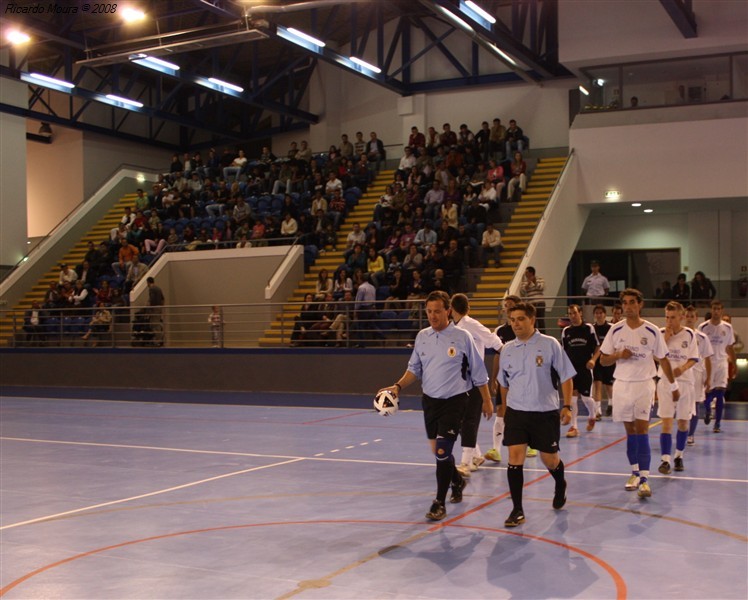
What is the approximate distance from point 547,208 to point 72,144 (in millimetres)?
20325

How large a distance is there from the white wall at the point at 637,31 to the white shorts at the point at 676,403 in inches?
608

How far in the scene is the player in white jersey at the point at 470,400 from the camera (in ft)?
31.2

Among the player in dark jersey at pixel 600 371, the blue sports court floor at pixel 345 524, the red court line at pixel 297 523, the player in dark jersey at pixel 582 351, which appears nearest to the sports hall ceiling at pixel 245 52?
the player in dark jersey at pixel 600 371

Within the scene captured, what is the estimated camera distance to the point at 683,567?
242 inches

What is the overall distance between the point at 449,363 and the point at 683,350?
3.72m

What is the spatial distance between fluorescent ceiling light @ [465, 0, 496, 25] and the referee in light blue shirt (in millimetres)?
14770

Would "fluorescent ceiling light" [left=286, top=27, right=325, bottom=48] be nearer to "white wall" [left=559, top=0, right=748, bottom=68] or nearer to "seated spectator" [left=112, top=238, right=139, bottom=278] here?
"white wall" [left=559, top=0, right=748, bottom=68]

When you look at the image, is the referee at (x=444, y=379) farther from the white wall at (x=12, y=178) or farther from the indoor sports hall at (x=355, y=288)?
the white wall at (x=12, y=178)

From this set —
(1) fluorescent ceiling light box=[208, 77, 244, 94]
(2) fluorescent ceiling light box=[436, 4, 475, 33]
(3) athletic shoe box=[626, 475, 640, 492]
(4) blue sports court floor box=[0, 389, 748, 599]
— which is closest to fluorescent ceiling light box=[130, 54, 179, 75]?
(1) fluorescent ceiling light box=[208, 77, 244, 94]

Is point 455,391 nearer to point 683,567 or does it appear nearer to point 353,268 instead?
point 683,567

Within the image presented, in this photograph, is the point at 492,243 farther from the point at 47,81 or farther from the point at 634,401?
the point at 47,81

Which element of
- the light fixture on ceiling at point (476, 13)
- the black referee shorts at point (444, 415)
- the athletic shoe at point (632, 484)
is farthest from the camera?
the light fixture on ceiling at point (476, 13)

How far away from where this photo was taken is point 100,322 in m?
24.3

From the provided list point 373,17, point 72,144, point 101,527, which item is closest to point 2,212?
point 72,144
